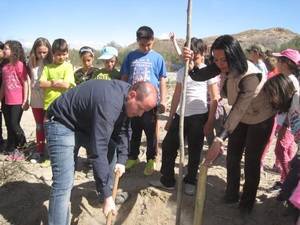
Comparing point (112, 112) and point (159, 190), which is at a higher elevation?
point (112, 112)

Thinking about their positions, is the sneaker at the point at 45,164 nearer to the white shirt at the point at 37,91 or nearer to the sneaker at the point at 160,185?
the white shirt at the point at 37,91

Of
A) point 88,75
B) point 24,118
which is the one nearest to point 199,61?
point 88,75

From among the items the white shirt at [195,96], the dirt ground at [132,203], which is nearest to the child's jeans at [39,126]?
the dirt ground at [132,203]

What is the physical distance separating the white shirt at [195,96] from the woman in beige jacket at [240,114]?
26cm

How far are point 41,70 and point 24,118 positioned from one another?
4.34m

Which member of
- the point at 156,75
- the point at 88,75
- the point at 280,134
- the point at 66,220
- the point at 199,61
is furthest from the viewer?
the point at 88,75

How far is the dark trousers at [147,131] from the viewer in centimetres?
464

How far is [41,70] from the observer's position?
211 inches

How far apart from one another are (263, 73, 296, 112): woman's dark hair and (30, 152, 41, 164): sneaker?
337 cm

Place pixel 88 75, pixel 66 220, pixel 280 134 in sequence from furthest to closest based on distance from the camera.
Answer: pixel 88 75
pixel 280 134
pixel 66 220

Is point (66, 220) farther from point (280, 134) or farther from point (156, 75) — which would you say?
point (280, 134)

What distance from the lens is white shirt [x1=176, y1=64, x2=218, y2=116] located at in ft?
13.7

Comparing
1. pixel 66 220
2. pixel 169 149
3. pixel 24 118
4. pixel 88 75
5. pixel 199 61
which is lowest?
pixel 24 118

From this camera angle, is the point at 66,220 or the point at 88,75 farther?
the point at 88,75
